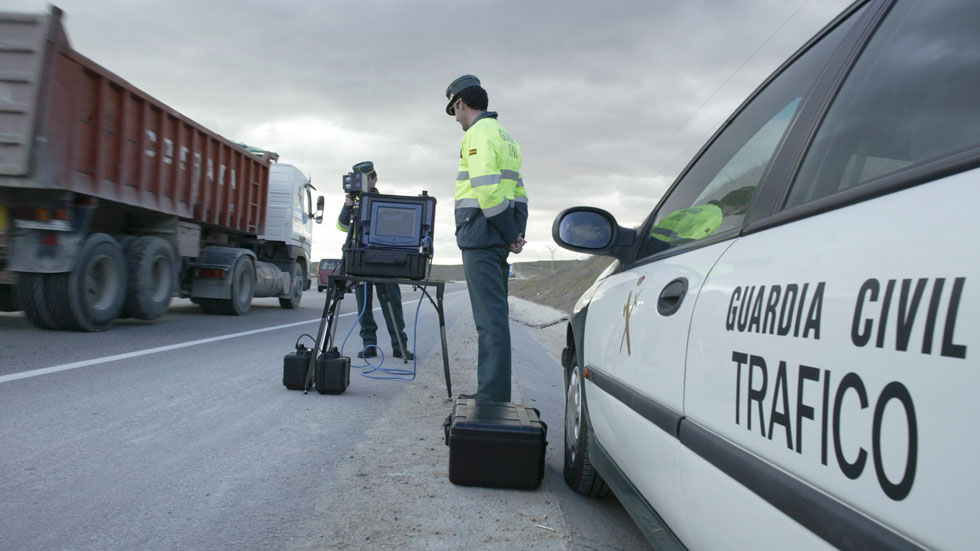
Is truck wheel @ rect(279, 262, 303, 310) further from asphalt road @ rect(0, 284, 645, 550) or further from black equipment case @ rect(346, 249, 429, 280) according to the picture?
black equipment case @ rect(346, 249, 429, 280)

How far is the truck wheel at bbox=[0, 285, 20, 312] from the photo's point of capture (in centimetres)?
923

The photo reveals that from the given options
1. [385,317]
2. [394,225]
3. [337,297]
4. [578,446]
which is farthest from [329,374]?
[578,446]

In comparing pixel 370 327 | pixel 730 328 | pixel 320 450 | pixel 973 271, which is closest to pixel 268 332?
pixel 370 327

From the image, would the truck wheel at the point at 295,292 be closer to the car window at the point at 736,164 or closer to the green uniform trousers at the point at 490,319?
the green uniform trousers at the point at 490,319

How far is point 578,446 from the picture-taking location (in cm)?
327

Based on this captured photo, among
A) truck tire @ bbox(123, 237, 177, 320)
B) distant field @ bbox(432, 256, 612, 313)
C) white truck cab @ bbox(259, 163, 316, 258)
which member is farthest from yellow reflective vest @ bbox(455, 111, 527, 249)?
white truck cab @ bbox(259, 163, 316, 258)

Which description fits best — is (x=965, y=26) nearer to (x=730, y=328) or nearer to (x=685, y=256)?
(x=730, y=328)

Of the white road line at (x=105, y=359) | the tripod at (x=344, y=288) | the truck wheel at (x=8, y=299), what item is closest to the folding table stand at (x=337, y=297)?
the tripod at (x=344, y=288)

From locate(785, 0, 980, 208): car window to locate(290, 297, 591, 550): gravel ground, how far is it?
1796 mm

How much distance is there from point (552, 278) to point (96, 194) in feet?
155

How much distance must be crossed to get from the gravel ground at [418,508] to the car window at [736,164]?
1.24 meters

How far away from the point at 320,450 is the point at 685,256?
254 cm

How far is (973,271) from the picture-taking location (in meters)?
0.90

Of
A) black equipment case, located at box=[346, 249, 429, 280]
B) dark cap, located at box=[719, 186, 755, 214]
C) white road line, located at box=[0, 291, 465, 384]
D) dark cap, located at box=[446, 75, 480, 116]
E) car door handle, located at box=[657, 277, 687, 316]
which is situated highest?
dark cap, located at box=[446, 75, 480, 116]
